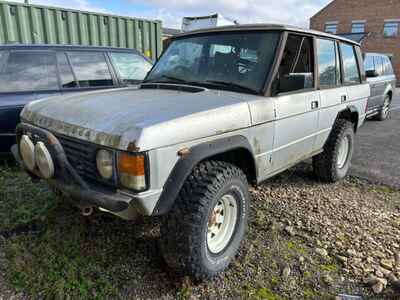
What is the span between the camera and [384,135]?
701cm

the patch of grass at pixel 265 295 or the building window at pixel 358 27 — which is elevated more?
the building window at pixel 358 27

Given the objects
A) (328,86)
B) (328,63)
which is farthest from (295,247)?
(328,63)

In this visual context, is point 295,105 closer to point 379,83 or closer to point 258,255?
point 258,255

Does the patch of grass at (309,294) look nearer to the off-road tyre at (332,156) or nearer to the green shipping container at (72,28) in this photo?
the off-road tyre at (332,156)

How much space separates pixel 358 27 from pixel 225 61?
31153 mm

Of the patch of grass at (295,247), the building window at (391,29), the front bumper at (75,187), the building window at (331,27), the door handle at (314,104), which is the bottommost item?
the patch of grass at (295,247)

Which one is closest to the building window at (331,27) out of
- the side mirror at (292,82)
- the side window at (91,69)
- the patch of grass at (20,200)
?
the side window at (91,69)

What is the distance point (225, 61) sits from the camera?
287 cm

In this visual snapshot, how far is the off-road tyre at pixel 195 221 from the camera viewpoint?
2.04m

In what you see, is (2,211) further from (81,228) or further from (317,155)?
(317,155)

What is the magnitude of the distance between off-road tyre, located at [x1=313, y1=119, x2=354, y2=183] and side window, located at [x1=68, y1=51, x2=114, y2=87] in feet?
10.8

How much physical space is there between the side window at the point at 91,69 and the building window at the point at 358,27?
2973 centimetres

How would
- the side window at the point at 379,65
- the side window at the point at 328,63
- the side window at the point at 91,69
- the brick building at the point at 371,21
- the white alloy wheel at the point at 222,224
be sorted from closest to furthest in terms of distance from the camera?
the white alloy wheel at the point at 222,224 → the side window at the point at 328,63 → the side window at the point at 91,69 → the side window at the point at 379,65 → the brick building at the point at 371,21

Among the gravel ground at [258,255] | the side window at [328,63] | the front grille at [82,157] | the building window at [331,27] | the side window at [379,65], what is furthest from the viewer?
the building window at [331,27]
